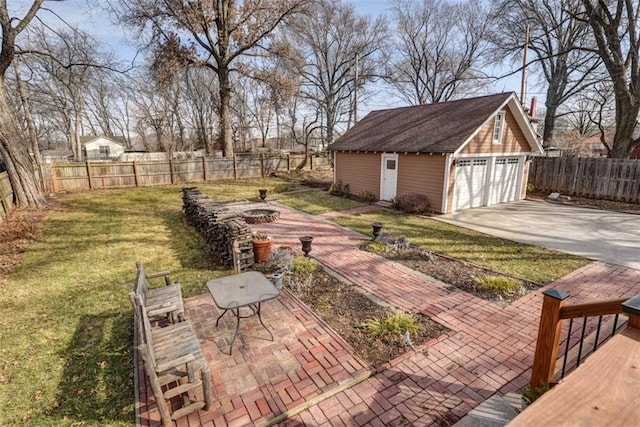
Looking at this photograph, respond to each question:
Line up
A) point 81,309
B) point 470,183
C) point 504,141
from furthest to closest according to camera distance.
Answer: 1. point 504,141
2. point 470,183
3. point 81,309

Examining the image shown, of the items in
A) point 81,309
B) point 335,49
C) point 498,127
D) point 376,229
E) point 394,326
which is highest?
point 335,49

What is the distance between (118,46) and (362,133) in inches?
635

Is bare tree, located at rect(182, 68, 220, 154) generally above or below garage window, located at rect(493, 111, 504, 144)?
above

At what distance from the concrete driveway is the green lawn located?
3.18 feet

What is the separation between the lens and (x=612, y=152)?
16547mm

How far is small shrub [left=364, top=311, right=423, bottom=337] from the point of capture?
4.66 meters

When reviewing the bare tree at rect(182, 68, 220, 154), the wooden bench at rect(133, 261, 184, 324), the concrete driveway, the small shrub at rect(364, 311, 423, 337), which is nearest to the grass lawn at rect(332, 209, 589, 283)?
the concrete driveway

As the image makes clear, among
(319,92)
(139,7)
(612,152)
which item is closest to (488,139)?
(612,152)

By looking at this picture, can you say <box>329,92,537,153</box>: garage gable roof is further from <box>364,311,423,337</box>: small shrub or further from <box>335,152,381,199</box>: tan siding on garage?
<box>364,311,423,337</box>: small shrub

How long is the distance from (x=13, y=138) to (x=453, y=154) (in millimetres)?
17371

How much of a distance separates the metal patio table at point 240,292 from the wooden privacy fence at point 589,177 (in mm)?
17405

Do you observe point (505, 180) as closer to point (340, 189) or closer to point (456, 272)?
point (340, 189)

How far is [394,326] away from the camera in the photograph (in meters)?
4.72

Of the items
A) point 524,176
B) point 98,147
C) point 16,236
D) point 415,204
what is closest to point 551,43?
point 524,176
